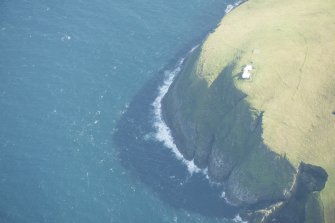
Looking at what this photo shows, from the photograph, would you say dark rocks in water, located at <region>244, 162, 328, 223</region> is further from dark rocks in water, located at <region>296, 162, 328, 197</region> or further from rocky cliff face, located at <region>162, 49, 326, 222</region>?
rocky cliff face, located at <region>162, 49, 326, 222</region>

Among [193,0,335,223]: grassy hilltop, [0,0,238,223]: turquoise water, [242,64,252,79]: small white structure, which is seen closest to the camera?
[193,0,335,223]: grassy hilltop

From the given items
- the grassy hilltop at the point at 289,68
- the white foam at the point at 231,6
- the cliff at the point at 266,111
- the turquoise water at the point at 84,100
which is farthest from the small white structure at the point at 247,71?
the white foam at the point at 231,6

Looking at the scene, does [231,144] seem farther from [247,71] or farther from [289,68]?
[289,68]

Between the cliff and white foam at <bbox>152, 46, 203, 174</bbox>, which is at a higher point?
the cliff

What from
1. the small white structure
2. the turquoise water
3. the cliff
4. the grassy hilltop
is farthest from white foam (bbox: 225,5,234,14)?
the small white structure

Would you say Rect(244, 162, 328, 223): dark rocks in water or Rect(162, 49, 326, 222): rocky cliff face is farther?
Rect(162, 49, 326, 222): rocky cliff face

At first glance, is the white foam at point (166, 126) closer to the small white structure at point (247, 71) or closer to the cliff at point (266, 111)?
the cliff at point (266, 111)

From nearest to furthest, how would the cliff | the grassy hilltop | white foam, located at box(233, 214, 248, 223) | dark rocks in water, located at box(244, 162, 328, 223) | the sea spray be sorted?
dark rocks in water, located at box(244, 162, 328, 223)
the cliff
white foam, located at box(233, 214, 248, 223)
the grassy hilltop
the sea spray

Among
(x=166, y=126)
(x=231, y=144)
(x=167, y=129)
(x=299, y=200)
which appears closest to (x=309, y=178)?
(x=299, y=200)
